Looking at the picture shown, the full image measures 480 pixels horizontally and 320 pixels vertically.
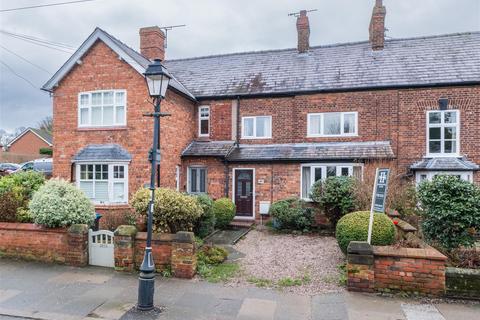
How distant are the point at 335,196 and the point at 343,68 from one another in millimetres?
6948

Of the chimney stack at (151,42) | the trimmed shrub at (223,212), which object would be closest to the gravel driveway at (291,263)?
the trimmed shrub at (223,212)

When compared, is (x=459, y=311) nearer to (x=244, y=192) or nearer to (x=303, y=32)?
(x=244, y=192)

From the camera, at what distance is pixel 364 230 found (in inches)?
303

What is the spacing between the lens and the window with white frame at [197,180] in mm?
16000

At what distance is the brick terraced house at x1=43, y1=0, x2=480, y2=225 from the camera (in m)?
13.6

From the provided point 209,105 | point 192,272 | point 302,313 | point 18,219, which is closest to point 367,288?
point 302,313

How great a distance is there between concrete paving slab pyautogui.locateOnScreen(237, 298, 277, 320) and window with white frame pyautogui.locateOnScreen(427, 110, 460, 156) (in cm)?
1109

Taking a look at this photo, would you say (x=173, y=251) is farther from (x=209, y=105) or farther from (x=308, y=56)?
(x=308, y=56)

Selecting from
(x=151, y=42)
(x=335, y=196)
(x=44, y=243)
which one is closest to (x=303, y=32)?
(x=151, y=42)

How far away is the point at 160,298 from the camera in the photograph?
6254 millimetres

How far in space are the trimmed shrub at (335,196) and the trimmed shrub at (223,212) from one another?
3281 mm

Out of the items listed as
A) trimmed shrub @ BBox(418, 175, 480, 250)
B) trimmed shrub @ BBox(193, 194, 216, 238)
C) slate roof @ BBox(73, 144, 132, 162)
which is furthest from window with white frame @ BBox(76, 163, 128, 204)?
trimmed shrub @ BBox(418, 175, 480, 250)

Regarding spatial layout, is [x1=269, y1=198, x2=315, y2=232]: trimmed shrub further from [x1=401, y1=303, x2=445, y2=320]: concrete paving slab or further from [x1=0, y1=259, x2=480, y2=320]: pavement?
[x1=401, y1=303, x2=445, y2=320]: concrete paving slab

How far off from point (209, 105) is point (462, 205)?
1170 cm
